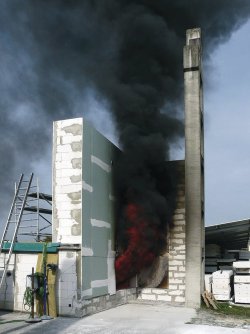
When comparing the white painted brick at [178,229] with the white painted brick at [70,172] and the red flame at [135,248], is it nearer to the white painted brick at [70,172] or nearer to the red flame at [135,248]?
the red flame at [135,248]

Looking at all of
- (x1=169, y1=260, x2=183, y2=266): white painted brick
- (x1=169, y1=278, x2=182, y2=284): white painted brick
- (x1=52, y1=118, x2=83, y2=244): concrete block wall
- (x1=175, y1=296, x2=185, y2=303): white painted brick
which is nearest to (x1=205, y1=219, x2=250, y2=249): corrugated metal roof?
(x1=169, y1=260, x2=183, y2=266): white painted brick

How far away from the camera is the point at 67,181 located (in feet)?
39.6

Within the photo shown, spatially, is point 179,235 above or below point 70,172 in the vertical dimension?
below

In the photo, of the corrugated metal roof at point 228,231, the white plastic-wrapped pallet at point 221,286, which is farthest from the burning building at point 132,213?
the corrugated metal roof at point 228,231

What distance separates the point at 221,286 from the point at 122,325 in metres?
6.38

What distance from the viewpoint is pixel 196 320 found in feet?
37.0

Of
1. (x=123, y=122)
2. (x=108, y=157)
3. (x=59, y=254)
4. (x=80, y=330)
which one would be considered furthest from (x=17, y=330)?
(x=123, y=122)

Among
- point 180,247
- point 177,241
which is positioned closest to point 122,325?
Result: point 180,247

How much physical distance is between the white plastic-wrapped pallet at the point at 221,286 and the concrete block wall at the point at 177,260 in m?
1.55

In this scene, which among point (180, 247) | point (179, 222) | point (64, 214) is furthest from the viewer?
point (179, 222)

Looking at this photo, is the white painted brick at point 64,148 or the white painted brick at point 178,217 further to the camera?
the white painted brick at point 178,217

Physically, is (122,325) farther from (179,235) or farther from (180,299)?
(179,235)

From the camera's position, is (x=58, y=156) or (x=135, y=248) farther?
(x=135, y=248)

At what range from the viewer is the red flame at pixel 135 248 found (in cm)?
1469
